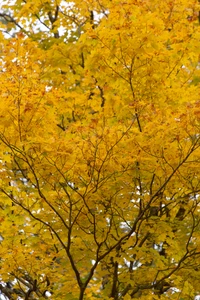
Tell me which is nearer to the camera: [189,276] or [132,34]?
[132,34]

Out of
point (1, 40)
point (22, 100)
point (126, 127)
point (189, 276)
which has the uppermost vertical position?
point (1, 40)

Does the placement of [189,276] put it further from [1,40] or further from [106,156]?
[1,40]

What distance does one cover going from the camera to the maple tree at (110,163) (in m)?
4.62

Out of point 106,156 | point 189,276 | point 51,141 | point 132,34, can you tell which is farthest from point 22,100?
point 189,276

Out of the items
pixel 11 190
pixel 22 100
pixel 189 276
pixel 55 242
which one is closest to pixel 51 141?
pixel 22 100

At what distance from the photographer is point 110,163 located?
4684mm

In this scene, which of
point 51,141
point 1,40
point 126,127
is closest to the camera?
point 51,141

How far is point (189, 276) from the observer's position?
5543 millimetres

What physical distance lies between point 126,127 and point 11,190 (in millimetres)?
1238

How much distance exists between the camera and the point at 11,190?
5.27 meters

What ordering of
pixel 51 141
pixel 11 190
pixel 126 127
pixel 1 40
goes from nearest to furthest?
1. pixel 51 141
2. pixel 126 127
3. pixel 11 190
4. pixel 1 40

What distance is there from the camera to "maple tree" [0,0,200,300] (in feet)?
15.2

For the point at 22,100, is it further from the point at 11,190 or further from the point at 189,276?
the point at 189,276

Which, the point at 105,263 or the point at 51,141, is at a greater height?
the point at 51,141
